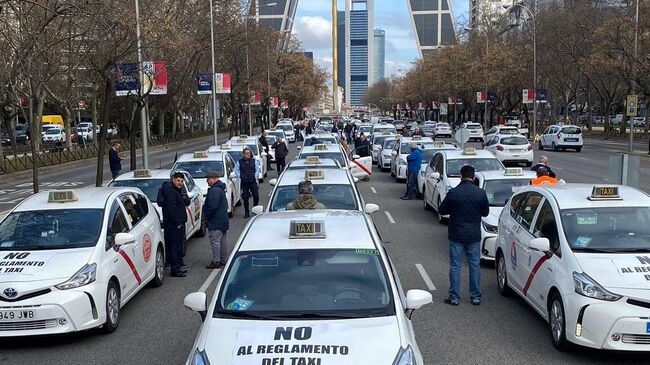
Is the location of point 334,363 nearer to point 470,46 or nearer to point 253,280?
point 253,280

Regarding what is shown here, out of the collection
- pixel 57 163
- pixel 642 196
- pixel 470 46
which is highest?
pixel 470 46

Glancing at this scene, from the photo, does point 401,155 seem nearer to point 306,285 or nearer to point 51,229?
point 51,229

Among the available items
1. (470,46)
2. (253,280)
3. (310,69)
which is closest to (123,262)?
(253,280)

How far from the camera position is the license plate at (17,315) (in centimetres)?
716

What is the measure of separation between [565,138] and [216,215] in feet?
116

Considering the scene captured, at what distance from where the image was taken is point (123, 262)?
8.63m

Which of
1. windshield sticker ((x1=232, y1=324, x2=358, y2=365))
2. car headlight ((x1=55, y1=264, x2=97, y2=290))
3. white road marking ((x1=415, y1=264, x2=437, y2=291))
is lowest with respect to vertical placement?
white road marking ((x1=415, y1=264, x2=437, y2=291))

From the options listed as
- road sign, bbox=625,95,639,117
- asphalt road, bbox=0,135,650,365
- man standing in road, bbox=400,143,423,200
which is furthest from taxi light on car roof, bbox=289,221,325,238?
road sign, bbox=625,95,639,117

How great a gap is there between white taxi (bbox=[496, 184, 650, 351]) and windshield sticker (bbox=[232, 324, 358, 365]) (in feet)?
9.70

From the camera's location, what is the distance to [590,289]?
660cm

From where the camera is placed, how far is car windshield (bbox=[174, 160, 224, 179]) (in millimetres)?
17922

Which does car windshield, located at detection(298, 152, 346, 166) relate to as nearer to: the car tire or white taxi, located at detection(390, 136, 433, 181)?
white taxi, located at detection(390, 136, 433, 181)

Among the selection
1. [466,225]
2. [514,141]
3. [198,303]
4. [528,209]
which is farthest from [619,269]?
[514,141]

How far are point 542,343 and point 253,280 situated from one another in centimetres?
358
